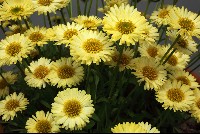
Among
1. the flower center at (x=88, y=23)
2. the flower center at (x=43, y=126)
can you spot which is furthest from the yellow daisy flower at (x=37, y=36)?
the flower center at (x=43, y=126)

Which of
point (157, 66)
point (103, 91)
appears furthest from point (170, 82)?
point (103, 91)

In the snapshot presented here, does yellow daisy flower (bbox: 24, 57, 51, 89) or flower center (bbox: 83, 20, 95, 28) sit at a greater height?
flower center (bbox: 83, 20, 95, 28)

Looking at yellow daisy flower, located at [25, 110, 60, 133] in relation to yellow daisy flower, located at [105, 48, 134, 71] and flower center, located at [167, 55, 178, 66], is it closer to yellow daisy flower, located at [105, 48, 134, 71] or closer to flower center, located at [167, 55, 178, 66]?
yellow daisy flower, located at [105, 48, 134, 71]

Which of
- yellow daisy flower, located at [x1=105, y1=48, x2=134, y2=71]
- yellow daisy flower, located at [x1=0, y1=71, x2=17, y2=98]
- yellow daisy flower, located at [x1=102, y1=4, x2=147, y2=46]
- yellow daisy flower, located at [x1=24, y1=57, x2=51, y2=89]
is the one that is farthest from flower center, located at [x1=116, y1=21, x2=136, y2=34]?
yellow daisy flower, located at [x1=0, y1=71, x2=17, y2=98]

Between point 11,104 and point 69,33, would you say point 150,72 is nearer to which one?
point 69,33

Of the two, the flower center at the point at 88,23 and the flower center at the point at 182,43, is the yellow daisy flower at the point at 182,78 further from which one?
the flower center at the point at 88,23

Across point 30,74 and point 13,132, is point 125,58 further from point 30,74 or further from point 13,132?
point 13,132

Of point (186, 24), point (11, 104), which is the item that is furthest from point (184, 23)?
point (11, 104)
